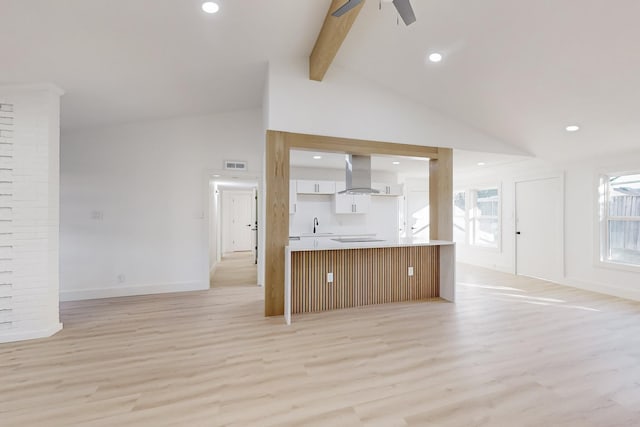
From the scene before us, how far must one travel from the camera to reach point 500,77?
11.2ft

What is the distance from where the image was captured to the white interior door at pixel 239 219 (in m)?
9.77

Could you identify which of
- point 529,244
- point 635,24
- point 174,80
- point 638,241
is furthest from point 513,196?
point 174,80

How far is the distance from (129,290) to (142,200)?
1411mm

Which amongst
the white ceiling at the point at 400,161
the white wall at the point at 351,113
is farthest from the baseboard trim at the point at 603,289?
the white wall at the point at 351,113

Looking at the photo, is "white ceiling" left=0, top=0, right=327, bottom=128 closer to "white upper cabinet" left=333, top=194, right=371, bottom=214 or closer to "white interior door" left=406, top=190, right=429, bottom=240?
"white upper cabinet" left=333, top=194, right=371, bottom=214

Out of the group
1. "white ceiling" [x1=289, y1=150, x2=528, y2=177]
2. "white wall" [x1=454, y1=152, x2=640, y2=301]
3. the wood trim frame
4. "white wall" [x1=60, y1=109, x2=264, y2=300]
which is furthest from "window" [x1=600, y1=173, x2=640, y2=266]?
"white wall" [x1=60, y1=109, x2=264, y2=300]

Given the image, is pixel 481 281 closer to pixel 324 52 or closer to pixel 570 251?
pixel 570 251

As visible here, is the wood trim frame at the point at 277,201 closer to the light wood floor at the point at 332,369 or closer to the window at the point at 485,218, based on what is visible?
the light wood floor at the point at 332,369

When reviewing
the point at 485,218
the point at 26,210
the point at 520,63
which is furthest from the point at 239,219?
the point at 520,63

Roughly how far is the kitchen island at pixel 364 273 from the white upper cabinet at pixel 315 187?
2066 mm

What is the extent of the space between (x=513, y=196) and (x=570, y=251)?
1.51 metres

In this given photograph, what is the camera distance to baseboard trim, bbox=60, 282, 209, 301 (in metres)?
4.36

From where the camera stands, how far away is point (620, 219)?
15.5 ft

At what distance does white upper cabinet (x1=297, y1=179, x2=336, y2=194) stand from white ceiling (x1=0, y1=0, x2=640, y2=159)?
2.20 metres
